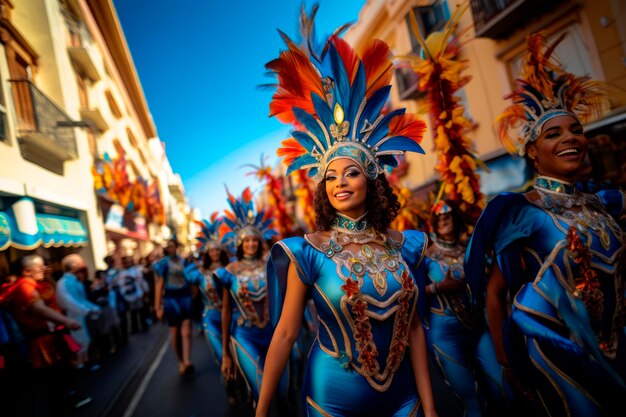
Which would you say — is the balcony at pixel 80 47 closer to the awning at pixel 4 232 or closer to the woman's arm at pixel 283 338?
the awning at pixel 4 232

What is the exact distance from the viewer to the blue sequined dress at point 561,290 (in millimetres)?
1865

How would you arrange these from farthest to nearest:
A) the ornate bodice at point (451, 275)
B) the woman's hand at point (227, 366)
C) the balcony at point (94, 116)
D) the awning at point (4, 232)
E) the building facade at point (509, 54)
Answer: the balcony at point (94, 116) < the building facade at point (509, 54) < the awning at point (4, 232) < the woman's hand at point (227, 366) < the ornate bodice at point (451, 275)

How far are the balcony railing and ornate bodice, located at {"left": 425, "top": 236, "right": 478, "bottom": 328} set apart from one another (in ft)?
26.0

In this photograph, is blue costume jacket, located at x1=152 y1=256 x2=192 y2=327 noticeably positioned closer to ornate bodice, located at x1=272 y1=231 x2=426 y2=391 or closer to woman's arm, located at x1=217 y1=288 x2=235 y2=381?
woman's arm, located at x1=217 y1=288 x2=235 y2=381

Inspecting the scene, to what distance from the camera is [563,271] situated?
1.99 metres

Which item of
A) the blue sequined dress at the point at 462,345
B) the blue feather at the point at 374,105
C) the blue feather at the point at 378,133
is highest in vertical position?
the blue feather at the point at 374,105

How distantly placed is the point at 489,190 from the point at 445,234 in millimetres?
6246

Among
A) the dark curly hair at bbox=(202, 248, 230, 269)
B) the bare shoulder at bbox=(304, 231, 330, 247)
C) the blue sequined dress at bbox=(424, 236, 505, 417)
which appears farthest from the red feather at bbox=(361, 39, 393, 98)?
the dark curly hair at bbox=(202, 248, 230, 269)

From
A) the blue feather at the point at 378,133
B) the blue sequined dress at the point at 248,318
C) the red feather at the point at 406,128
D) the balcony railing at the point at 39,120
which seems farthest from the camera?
the balcony railing at the point at 39,120

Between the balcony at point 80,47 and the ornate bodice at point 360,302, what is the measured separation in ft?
45.3

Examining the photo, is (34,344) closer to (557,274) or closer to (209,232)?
(209,232)

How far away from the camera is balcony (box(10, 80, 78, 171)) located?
7570 mm

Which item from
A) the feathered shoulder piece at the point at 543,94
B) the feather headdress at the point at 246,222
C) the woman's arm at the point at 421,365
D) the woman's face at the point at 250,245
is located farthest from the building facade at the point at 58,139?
the feathered shoulder piece at the point at 543,94

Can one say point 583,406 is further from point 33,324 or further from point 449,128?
point 33,324
